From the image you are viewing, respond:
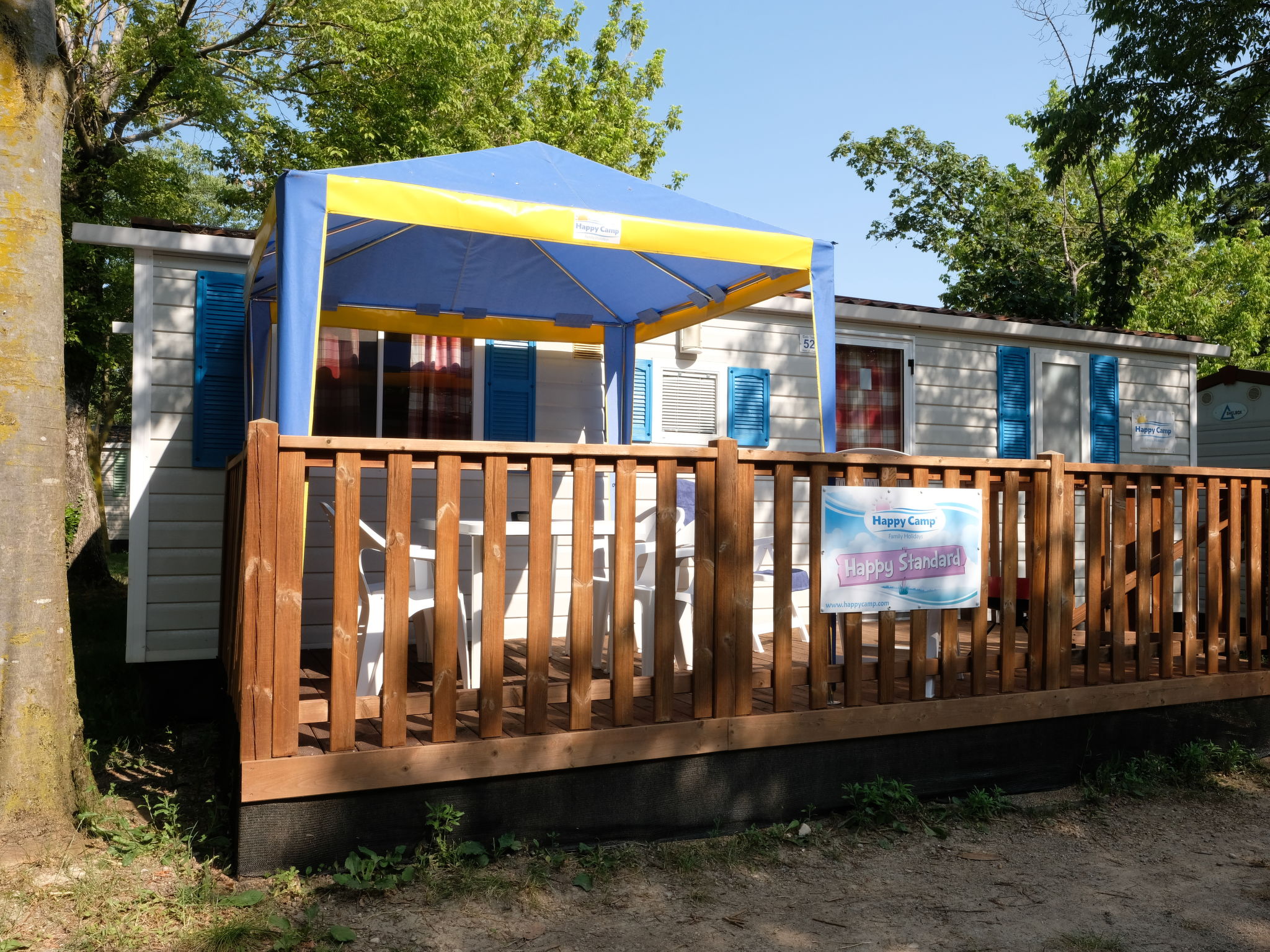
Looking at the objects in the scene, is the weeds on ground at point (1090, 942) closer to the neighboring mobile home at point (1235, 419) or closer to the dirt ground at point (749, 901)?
the dirt ground at point (749, 901)

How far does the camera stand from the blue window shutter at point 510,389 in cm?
588

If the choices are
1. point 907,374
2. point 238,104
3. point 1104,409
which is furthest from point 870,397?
point 238,104

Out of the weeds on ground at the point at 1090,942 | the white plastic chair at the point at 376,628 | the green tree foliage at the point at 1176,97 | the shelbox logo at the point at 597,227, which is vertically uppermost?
the green tree foliage at the point at 1176,97

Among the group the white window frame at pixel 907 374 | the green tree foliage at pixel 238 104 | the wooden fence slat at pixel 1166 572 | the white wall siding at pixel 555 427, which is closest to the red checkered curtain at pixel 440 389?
the white wall siding at pixel 555 427

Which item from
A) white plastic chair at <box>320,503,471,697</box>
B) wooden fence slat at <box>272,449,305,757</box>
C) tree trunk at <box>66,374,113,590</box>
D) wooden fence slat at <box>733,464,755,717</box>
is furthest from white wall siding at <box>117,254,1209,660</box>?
tree trunk at <box>66,374,113,590</box>

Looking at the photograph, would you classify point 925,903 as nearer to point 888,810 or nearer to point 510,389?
point 888,810

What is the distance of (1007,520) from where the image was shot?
383cm

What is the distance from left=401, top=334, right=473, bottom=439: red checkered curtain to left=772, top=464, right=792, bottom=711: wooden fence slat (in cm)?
272

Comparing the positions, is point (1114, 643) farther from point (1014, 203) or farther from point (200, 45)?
point (1014, 203)

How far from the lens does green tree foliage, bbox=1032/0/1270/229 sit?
9.81m

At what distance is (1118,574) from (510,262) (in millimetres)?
3442

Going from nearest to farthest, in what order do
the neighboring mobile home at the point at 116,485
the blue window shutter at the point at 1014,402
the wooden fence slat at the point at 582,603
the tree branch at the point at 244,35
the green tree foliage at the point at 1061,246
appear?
the wooden fence slat at the point at 582,603 < the blue window shutter at the point at 1014,402 < the tree branch at the point at 244,35 < the green tree foliage at the point at 1061,246 < the neighboring mobile home at the point at 116,485

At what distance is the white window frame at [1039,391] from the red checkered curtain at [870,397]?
1274mm

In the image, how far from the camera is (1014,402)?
24.9 ft
